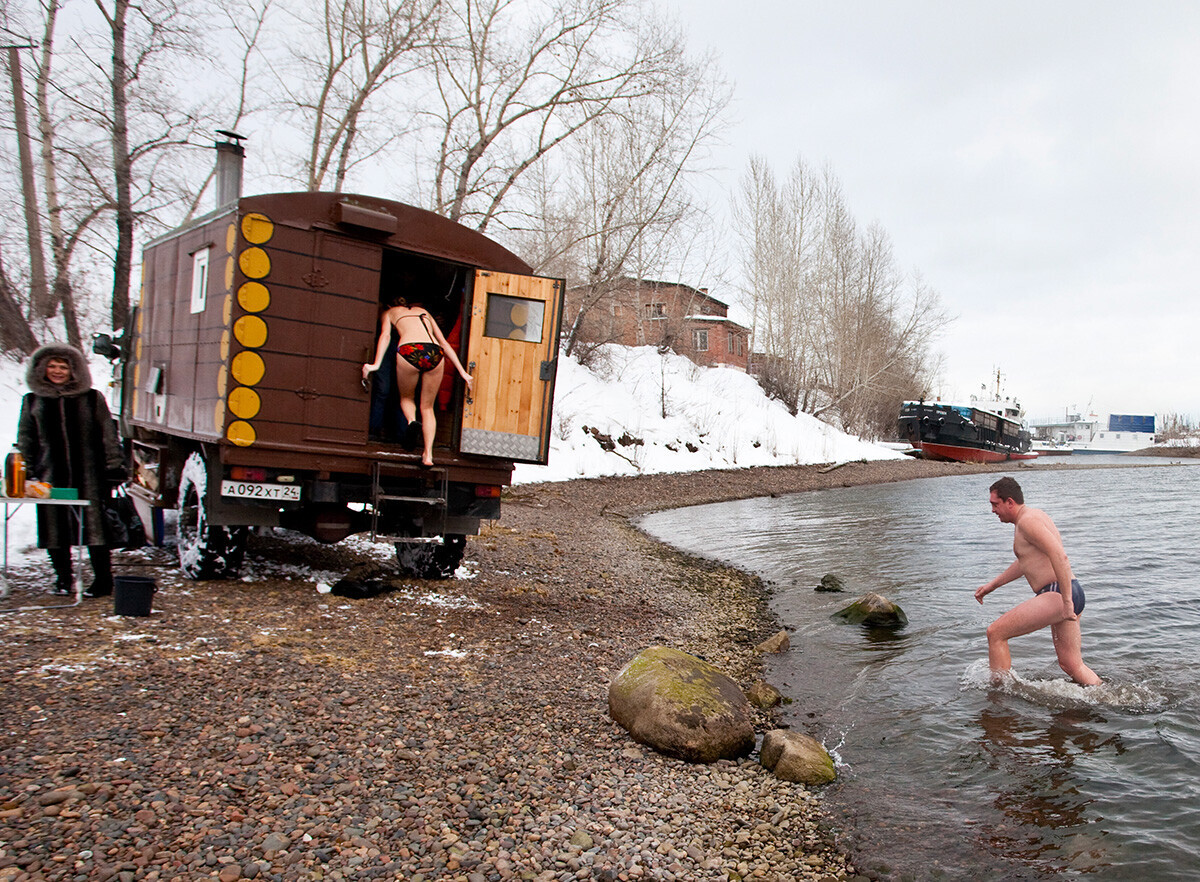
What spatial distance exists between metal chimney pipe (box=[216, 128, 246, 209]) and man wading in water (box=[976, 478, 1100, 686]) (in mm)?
10176

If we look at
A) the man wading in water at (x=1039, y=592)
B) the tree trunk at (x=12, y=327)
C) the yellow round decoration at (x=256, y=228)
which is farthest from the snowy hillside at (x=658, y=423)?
the man wading in water at (x=1039, y=592)

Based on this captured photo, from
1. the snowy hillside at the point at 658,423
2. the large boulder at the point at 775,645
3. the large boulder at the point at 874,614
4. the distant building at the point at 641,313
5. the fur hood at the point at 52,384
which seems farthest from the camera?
the distant building at the point at 641,313

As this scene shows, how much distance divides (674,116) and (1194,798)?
2847 centimetres

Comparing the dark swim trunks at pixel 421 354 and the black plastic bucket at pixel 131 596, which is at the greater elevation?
the dark swim trunks at pixel 421 354

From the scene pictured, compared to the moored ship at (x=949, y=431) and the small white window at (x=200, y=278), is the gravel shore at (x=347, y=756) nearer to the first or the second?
the small white window at (x=200, y=278)

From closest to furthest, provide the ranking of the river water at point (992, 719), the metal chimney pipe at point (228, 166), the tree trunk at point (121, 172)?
→ the river water at point (992, 719) → the metal chimney pipe at point (228, 166) → the tree trunk at point (121, 172)

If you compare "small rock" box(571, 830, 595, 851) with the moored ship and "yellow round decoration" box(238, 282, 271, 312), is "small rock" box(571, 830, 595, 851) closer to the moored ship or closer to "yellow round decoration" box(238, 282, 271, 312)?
"yellow round decoration" box(238, 282, 271, 312)

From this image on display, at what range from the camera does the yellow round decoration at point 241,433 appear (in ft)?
22.4

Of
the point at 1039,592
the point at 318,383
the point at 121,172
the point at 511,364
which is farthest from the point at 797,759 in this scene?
the point at 121,172

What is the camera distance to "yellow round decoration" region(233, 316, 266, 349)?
681 centimetres

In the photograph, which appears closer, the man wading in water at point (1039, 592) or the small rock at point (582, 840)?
the small rock at point (582, 840)

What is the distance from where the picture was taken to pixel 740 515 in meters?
19.7

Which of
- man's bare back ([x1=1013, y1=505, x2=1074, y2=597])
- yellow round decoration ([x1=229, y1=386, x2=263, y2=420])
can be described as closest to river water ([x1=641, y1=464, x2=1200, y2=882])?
man's bare back ([x1=1013, y1=505, x2=1074, y2=597])

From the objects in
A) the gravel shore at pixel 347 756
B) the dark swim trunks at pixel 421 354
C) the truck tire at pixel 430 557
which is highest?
the dark swim trunks at pixel 421 354
